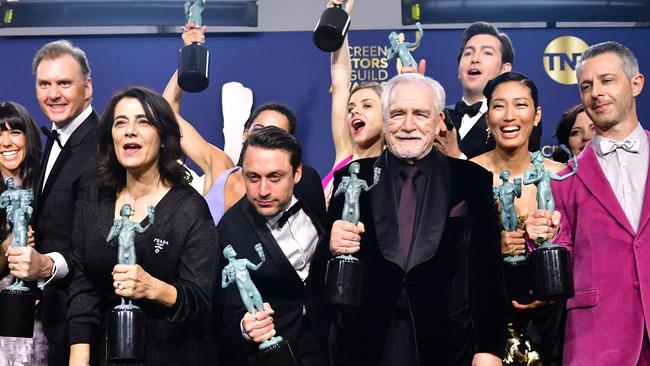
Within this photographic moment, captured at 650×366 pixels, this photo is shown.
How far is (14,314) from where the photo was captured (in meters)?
3.02

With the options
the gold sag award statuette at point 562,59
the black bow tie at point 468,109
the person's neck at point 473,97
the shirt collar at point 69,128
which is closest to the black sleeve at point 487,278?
the black bow tie at point 468,109

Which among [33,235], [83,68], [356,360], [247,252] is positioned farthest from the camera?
[83,68]

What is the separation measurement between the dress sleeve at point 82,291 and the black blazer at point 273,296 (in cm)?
44

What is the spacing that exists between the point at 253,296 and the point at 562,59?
2.66 m

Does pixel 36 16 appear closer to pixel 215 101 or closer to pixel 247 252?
pixel 215 101

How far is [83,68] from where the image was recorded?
369 centimetres

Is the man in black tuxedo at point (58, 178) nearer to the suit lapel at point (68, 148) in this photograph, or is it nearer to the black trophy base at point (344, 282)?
the suit lapel at point (68, 148)

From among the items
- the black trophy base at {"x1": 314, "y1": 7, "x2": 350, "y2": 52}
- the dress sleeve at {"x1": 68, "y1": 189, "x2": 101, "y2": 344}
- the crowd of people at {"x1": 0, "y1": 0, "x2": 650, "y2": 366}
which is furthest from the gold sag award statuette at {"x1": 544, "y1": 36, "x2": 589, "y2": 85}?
the dress sleeve at {"x1": 68, "y1": 189, "x2": 101, "y2": 344}

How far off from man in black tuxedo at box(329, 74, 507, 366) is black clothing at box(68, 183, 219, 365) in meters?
0.43

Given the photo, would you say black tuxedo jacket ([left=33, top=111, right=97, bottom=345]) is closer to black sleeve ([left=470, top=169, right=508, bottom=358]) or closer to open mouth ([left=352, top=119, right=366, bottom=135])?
open mouth ([left=352, top=119, right=366, bottom=135])

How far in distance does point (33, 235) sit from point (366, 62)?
2095 millimetres

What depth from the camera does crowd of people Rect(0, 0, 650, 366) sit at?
2891mm

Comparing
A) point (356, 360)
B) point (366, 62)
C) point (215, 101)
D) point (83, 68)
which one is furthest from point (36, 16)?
point (356, 360)

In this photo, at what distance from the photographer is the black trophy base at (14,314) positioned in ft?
9.91
